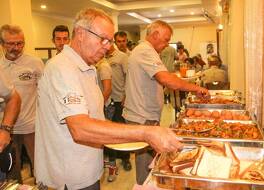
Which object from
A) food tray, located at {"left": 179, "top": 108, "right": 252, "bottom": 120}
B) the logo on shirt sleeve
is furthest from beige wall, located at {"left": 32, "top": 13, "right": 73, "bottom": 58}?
the logo on shirt sleeve

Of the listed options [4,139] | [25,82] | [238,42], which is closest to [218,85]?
[238,42]

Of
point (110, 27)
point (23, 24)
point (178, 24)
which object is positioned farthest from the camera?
point (178, 24)

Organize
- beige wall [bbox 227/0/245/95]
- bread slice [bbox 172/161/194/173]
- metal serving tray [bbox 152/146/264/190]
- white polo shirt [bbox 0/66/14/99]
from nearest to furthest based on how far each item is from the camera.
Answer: metal serving tray [bbox 152/146/264/190], bread slice [bbox 172/161/194/173], white polo shirt [bbox 0/66/14/99], beige wall [bbox 227/0/245/95]

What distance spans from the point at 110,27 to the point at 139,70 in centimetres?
95

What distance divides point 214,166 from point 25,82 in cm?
154

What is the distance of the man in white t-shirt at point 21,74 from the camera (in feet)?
6.62

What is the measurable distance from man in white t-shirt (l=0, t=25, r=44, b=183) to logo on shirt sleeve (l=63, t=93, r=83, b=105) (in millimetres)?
1233

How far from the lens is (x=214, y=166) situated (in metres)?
0.96

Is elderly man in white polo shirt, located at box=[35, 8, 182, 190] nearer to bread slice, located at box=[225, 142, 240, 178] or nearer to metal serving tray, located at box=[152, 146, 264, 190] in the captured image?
metal serving tray, located at box=[152, 146, 264, 190]

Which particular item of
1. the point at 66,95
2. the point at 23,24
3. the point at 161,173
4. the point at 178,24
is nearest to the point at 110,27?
the point at 66,95

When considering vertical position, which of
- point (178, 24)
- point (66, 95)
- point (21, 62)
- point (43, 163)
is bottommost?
point (43, 163)

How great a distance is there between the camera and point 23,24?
3121mm

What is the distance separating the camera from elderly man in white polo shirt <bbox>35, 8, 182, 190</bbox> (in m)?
0.91

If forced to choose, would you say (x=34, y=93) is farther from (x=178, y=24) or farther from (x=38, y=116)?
(x=178, y=24)
